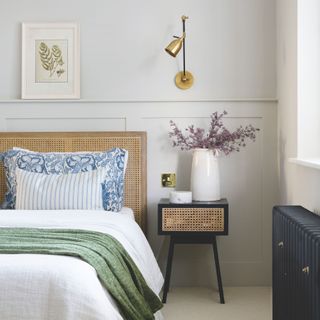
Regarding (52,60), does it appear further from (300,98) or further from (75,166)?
(300,98)

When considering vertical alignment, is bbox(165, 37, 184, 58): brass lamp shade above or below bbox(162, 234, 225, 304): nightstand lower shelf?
above

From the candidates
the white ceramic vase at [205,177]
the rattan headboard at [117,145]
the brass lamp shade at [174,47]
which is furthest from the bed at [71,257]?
the brass lamp shade at [174,47]

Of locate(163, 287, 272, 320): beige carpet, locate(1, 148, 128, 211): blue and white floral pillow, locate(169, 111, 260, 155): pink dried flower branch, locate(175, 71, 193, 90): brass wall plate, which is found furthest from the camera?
locate(175, 71, 193, 90): brass wall plate

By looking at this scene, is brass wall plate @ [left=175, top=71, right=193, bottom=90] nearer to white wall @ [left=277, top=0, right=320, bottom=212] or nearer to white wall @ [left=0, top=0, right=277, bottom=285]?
white wall @ [left=0, top=0, right=277, bottom=285]

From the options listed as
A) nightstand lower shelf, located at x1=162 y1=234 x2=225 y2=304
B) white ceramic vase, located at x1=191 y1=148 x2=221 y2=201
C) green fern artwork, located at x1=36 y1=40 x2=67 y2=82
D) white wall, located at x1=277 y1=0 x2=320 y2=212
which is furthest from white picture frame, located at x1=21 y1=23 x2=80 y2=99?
white wall, located at x1=277 y1=0 x2=320 y2=212

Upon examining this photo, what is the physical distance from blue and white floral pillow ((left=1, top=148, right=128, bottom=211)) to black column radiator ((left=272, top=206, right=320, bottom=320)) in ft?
3.59

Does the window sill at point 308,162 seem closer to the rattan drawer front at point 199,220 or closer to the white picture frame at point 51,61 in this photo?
the rattan drawer front at point 199,220

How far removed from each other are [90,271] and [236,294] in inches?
75.0

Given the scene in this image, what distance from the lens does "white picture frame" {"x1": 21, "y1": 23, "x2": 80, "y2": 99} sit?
3.86 meters

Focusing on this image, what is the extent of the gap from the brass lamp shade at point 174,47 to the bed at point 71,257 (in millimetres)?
593

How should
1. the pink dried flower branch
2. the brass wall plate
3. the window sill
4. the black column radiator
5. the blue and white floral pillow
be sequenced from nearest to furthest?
1. the black column radiator
2. the window sill
3. the blue and white floral pillow
4. the pink dried flower branch
5. the brass wall plate

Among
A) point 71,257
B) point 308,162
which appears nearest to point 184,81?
point 308,162

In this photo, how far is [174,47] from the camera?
11.8ft

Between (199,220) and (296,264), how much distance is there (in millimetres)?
1253
